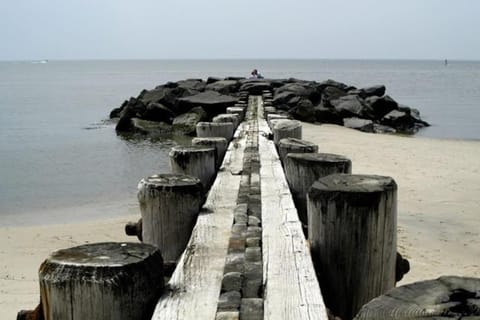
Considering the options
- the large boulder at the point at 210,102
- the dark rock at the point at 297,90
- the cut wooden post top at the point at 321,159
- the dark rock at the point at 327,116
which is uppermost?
the cut wooden post top at the point at 321,159

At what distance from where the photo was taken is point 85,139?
1158 inches

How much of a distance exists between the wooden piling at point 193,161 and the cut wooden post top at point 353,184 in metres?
1.90

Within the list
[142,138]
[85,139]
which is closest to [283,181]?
[142,138]

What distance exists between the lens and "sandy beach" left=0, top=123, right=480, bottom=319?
8.24m

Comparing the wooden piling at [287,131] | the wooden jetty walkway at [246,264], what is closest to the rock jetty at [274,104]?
the wooden piling at [287,131]

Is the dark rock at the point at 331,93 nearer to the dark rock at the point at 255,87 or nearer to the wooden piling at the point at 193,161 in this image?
the dark rock at the point at 255,87

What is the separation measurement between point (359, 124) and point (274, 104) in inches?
172

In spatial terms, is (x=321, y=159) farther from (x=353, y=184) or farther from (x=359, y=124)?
(x=359, y=124)

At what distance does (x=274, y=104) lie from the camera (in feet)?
77.2

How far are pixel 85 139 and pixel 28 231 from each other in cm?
1825

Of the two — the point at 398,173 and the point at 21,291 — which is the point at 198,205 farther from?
the point at 398,173

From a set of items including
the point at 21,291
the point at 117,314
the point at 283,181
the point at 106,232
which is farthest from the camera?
the point at 106,232

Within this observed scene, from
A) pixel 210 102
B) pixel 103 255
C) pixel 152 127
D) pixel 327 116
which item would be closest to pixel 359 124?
pixel 327 116

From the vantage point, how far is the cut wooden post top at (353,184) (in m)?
2.89
